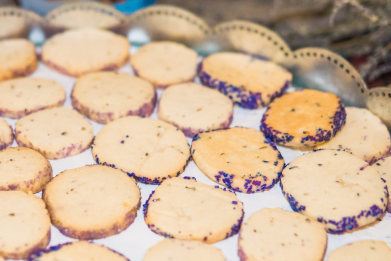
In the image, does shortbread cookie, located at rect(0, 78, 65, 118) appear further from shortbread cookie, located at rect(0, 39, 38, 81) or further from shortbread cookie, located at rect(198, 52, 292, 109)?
shortbread cookie, located at rect(198, 52, 292, 109)

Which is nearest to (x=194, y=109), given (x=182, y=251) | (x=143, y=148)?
(x=143, y=148)

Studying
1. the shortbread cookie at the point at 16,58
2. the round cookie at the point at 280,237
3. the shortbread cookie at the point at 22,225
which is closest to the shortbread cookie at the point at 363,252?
the round cookie at the point at 280,237

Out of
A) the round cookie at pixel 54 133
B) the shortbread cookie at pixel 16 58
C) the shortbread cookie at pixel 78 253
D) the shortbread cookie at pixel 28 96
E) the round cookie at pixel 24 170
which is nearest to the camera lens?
the shortbread cookie at pixel 78 253

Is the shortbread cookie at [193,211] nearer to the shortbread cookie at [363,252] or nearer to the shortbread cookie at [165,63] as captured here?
the shortbread cookie at [363,252]

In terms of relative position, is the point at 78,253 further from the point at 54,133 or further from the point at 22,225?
the point at 54,133

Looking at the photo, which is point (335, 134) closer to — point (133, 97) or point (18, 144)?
point (133, 97)

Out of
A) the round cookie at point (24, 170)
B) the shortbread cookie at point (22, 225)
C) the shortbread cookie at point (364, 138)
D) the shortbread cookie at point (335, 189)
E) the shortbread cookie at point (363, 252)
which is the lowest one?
the shortbread cookie at point (22, 225)
